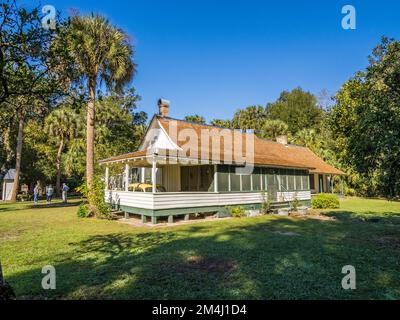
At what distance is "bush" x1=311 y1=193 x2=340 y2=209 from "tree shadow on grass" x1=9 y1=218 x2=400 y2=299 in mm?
11702

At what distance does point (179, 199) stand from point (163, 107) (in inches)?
373

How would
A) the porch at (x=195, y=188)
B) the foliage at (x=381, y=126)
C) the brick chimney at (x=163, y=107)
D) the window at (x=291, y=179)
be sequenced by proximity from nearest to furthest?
1. the foliage at (x=381, y=126)
2. the porch at (x=195, y=188)
3. the brick chimney at (x=163, y=107)
4. the window at (x=291, y=179)

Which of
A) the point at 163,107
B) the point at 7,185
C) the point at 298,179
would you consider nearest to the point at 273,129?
the point at 298,179

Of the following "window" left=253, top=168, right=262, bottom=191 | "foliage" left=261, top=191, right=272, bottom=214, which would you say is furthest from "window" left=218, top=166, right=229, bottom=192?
"foliage" left=261, top=191, right=272, bottom=214

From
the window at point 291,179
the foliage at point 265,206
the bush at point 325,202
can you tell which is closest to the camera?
the foliage at point 265,206

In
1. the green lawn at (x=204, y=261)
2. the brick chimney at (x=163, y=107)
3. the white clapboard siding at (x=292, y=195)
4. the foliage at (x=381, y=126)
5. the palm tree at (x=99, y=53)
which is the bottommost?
the green lawn at (x=204, y=261)

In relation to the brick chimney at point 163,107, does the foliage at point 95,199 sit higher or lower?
lower

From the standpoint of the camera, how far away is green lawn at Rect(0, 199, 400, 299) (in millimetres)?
5164

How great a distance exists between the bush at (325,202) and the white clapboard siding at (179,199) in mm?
6050

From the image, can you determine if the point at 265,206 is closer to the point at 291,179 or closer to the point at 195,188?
the point at 195,188

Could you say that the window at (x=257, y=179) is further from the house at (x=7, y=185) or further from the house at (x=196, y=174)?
the house at (x=7, y=185)

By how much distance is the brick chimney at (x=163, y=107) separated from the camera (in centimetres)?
2170

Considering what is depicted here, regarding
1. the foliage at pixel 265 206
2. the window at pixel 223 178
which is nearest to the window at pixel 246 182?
the foliage at pixel 265 206
